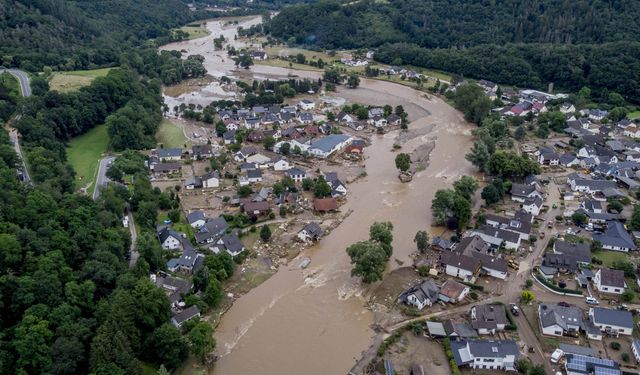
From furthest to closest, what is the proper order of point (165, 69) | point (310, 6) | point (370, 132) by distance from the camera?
point (310, 6), point (165, 69), point (370, 132)

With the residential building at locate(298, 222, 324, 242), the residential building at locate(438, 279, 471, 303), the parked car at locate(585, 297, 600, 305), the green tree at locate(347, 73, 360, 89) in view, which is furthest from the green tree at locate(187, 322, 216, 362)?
the green tree at locate(347, 73, 360, 89)

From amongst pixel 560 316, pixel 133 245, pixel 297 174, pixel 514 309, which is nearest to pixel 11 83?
pixel 133 245

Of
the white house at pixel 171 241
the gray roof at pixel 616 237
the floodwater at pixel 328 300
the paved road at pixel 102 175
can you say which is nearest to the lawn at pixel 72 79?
the paved road at pixel 102 175

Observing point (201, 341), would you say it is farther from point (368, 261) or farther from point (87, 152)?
point (87, 152)

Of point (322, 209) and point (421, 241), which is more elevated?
point (421, 241)

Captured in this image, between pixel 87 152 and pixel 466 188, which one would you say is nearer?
pixel 466 188

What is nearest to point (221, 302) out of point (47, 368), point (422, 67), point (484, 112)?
point (47, 368)

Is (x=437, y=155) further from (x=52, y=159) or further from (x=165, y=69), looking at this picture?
(x=165, y=69)
